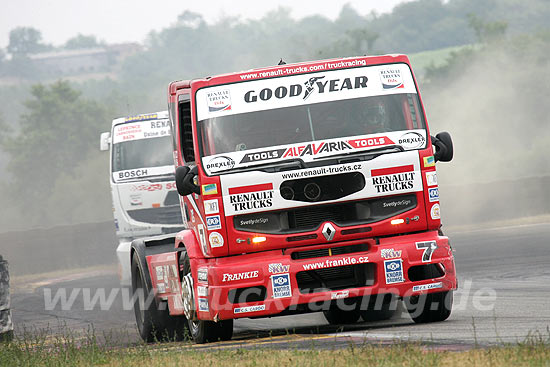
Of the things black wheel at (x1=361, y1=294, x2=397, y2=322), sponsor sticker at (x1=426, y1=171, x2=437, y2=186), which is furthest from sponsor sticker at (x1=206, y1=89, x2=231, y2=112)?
black wheel at (x1=361, y1=294, x2=397, y2=322)

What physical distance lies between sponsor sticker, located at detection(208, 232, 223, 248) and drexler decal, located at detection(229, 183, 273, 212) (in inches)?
13.3

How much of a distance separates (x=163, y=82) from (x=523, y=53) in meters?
42.4

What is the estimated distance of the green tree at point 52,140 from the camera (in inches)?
2537

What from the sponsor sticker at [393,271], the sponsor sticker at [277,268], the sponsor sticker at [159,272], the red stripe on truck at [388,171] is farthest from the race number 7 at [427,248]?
the sponsor sticker at [159,272]

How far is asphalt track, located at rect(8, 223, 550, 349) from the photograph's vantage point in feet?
30.6

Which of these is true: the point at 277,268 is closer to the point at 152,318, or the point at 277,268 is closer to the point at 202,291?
the point at 202,291

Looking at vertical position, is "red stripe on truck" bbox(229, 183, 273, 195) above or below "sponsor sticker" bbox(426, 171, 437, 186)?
above

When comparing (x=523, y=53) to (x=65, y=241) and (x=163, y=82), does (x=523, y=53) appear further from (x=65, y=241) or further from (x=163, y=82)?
(x=163, y=82)

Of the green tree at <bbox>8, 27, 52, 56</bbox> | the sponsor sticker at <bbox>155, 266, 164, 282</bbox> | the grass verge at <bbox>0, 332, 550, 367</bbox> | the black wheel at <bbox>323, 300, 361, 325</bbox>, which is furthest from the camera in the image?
the green tree at <bbox>8, 27, 52, 56</bbox>

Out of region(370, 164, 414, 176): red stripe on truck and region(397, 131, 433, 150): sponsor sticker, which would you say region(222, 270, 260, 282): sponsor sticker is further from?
region(397, 131, 433, 150): sponsor sticker

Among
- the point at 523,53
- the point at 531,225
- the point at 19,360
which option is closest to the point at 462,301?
the point at 19,360

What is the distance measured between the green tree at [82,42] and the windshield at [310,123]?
159858 mm

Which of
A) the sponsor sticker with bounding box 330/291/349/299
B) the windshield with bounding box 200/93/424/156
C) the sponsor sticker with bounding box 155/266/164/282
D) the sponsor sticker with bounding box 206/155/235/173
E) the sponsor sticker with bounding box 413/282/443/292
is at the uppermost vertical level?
the windshield with bounding box 200/93/424/156

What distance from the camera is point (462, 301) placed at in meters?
13.2
